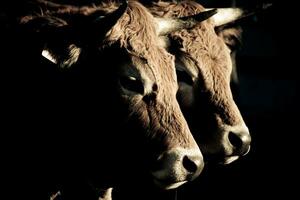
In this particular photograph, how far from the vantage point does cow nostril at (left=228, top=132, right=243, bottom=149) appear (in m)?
3.26

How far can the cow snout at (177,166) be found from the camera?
8.89 ft

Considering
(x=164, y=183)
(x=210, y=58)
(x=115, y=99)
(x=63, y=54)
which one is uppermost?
(x=63, y=54)

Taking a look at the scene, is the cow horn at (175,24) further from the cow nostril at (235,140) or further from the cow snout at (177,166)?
the cow snout at (177,166)

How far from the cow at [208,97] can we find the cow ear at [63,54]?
2.61ft

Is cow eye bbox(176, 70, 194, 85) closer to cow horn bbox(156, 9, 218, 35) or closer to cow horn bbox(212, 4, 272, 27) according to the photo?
cow horn bbox(156, 9, 218, 35)

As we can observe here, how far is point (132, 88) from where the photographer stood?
113 inches

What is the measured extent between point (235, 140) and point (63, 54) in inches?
49.7

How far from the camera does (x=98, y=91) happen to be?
9.71 ft

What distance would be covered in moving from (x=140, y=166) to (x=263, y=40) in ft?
20.8

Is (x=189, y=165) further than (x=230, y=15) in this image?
No

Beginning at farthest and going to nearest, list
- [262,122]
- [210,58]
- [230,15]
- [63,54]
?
[262,122], [230,15], [210,58], [63,54]

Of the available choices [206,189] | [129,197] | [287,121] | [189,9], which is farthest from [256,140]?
[189,9]

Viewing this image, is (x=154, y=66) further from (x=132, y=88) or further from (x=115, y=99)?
(x=115, y=99)

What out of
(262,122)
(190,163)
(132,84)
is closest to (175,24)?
(132,84)
